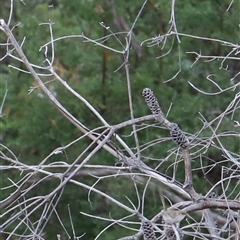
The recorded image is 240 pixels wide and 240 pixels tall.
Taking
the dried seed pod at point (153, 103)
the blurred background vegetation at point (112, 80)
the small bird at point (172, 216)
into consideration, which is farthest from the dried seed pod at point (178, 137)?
the blurred background vegetation at point (112, 80)

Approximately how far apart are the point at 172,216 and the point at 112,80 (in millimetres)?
2131

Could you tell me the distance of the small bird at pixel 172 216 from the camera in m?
1.61

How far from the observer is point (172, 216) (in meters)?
1.63

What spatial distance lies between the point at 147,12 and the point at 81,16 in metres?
0.41

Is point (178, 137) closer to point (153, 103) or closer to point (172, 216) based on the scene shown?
point (153, 103)

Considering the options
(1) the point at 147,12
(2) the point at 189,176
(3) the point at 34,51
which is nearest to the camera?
(2) the point at 189,176

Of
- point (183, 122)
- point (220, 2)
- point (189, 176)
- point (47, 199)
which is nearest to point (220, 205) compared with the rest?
point (189, 176)

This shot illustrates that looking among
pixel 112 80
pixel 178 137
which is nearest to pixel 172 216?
pixel 178 137

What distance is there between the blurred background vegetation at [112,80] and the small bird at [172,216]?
1.85 m

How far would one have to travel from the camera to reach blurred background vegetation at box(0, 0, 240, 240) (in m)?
3.56

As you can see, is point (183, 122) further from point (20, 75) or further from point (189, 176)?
point (189, 176)

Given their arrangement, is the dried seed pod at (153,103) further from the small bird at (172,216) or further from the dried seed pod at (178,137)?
the small bird at (172,216)

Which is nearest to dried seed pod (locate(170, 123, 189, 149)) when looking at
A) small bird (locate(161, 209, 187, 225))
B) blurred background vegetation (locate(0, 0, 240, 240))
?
small bird (locate(161, 209, 187, 225))

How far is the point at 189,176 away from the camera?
174 cm
